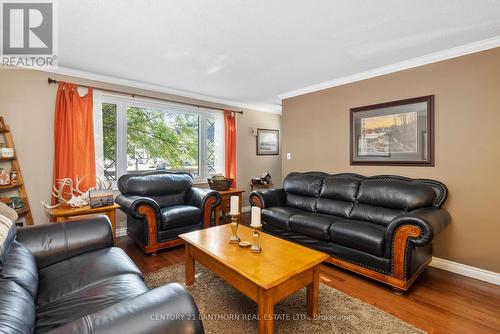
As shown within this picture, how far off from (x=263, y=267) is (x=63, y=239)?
1.50 meters

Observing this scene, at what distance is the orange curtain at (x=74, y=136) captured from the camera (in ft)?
10.1

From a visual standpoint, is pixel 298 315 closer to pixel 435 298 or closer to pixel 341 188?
pixel 435 298

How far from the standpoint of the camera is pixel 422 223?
6.56 feet

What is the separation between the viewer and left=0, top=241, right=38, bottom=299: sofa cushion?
4.00 feet

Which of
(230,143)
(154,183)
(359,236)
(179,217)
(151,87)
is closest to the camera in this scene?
(359,236)

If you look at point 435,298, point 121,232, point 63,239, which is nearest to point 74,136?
point 121,232

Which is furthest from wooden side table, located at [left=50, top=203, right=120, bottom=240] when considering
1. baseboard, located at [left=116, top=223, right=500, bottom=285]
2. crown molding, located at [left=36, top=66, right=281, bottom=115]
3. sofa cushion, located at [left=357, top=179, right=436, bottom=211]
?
baseboard, located at [left=116, top=223, right=500, bottom=285]

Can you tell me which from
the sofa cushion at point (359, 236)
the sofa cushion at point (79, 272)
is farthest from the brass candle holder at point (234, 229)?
the sofa cushion at point (359, 236)

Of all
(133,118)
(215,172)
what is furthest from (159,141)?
(215,172)

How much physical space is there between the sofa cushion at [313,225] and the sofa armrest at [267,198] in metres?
0.55

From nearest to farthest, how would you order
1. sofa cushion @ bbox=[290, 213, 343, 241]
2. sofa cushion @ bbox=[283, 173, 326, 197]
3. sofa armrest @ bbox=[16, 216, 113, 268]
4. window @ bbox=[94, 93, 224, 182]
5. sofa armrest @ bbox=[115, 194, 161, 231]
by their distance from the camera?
sofa armrest @ bbox=[16, 216, 113, 268] < sofa cushion @ bbox=[290, 213, 343, 241] < sofa armrest @ bbox=[115, 194, 161, 231] < sofa cushion @ bbox=[283, 173, 326, 197] < window @ bbox=[94, 93, 224, 182]

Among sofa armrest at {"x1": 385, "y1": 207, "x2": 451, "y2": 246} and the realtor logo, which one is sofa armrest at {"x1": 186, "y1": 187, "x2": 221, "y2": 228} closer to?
sofa armrest at {"x1": 385, "y1": 207, "x2": 451, "y2": 246}

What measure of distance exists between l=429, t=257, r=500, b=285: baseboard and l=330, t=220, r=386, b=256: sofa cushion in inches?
35.9

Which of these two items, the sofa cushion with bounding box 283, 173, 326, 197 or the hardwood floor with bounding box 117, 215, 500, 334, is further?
the sofa cushion with bounding box 283, 173, 326, 197
